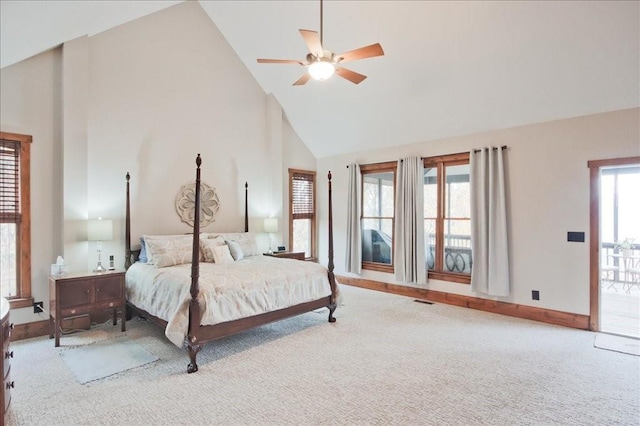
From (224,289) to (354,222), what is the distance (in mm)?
3749

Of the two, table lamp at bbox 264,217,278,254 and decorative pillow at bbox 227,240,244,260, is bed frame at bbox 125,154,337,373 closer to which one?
decorative pillow at bbox 227,240,244,260

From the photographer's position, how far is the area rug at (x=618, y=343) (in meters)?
3.65

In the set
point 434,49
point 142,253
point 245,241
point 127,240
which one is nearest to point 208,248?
point 245,241

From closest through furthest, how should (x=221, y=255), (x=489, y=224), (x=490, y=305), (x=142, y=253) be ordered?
(x=142, y=253) → (x=221, y=255) → (x=489, y=224) → (x=490, y=305)

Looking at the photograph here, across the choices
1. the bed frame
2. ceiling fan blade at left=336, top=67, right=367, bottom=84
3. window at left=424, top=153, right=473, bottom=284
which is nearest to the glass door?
window at left=424, top=153, right=473, bottom=284

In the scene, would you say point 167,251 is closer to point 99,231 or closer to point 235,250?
point 99,231

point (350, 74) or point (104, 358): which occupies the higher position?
point (350, 74)

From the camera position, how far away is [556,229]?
4523 millimetres

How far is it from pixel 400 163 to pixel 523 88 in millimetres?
2190

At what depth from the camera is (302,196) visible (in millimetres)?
7305

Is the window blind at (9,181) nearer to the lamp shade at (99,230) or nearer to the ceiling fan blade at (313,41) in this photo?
the lamp shade at (99,230)

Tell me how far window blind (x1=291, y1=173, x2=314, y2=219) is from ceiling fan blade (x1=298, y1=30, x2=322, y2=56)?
400cm

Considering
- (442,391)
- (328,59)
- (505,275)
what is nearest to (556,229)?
(505,275)

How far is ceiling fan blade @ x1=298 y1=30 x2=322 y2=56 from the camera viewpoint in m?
2.97
